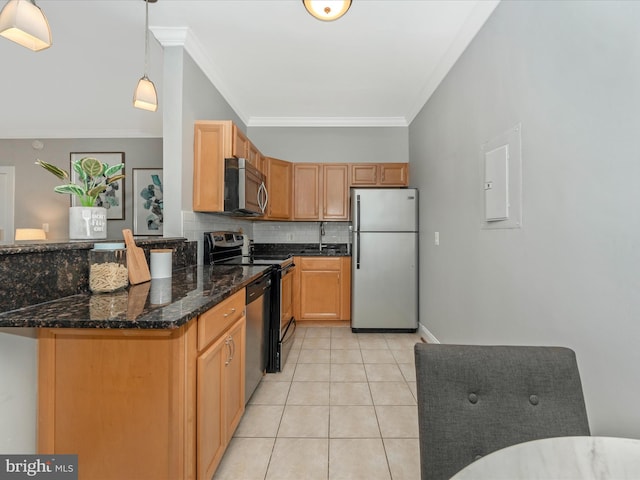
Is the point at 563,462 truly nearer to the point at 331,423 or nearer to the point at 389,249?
the point at 331,423

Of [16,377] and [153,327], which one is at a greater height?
[153,327]

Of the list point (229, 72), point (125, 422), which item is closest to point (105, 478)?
point (125, 422)

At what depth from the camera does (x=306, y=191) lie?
426 cm

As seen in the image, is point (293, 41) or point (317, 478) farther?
point (293, 41)

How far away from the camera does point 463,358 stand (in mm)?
784

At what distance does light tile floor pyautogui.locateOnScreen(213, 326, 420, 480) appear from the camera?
1587 millimetres

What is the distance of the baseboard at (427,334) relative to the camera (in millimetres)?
3187

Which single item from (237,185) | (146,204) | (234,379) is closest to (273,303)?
(234,379)

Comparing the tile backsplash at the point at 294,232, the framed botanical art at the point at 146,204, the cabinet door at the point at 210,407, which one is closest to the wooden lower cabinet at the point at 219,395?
the cabinet door at the point at 210,407

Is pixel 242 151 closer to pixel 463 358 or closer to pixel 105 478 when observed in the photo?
pixel 105 478

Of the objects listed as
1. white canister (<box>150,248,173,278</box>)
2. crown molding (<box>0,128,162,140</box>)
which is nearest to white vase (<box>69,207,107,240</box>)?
white canister (<box>150,248,173,278</box>)

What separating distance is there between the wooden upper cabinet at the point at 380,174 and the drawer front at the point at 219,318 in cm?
284

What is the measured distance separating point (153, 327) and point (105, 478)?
1.92ft

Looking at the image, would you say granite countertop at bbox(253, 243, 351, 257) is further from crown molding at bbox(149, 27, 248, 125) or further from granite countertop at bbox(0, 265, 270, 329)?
granite countertop at bbox(0, 265, 270, 329)
